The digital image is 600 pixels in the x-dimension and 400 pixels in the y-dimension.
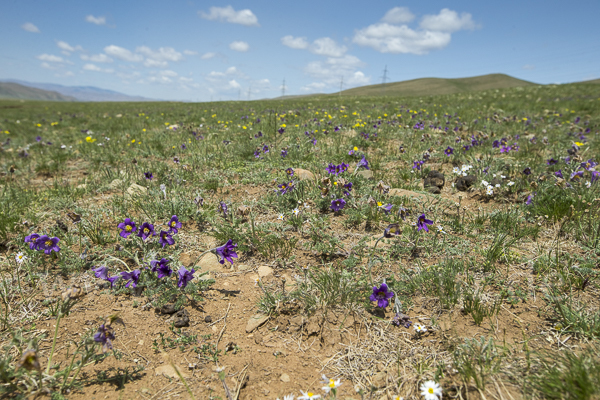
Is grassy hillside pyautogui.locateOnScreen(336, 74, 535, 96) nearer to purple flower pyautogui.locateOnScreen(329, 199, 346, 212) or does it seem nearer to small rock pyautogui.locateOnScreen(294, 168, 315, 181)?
small rock pyautogui.locateOnScreen(294, 168, 315, 181)

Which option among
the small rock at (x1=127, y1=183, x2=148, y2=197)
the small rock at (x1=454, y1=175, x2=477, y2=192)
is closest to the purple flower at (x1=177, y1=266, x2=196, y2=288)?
the small rock at (x1=127, y1=183, x2=148, y2=197)

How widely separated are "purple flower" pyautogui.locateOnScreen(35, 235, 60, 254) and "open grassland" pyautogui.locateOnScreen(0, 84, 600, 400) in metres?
0.02

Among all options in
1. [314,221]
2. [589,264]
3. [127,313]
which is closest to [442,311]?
[589,264]

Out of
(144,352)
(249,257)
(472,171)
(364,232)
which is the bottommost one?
(144,352)

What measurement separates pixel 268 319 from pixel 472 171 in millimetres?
4935

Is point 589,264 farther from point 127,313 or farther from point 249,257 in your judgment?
point 127,313

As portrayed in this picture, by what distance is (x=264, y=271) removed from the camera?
141 inches

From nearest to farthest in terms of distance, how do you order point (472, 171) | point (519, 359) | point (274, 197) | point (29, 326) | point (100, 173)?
1. point (519, 359)
2. point (29, 326)
3. point (274, 197)
4. point (472, 171)
5. point (100, 173)

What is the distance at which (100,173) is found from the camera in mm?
6664

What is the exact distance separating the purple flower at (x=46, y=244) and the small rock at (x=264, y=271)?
2.16m

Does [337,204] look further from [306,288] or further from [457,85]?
[457,85]

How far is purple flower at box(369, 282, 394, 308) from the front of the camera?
109 inches

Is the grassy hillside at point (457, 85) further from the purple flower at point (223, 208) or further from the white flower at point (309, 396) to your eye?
the white flower at point (309, 396)

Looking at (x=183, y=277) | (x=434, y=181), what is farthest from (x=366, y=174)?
(x=183, y=277)
